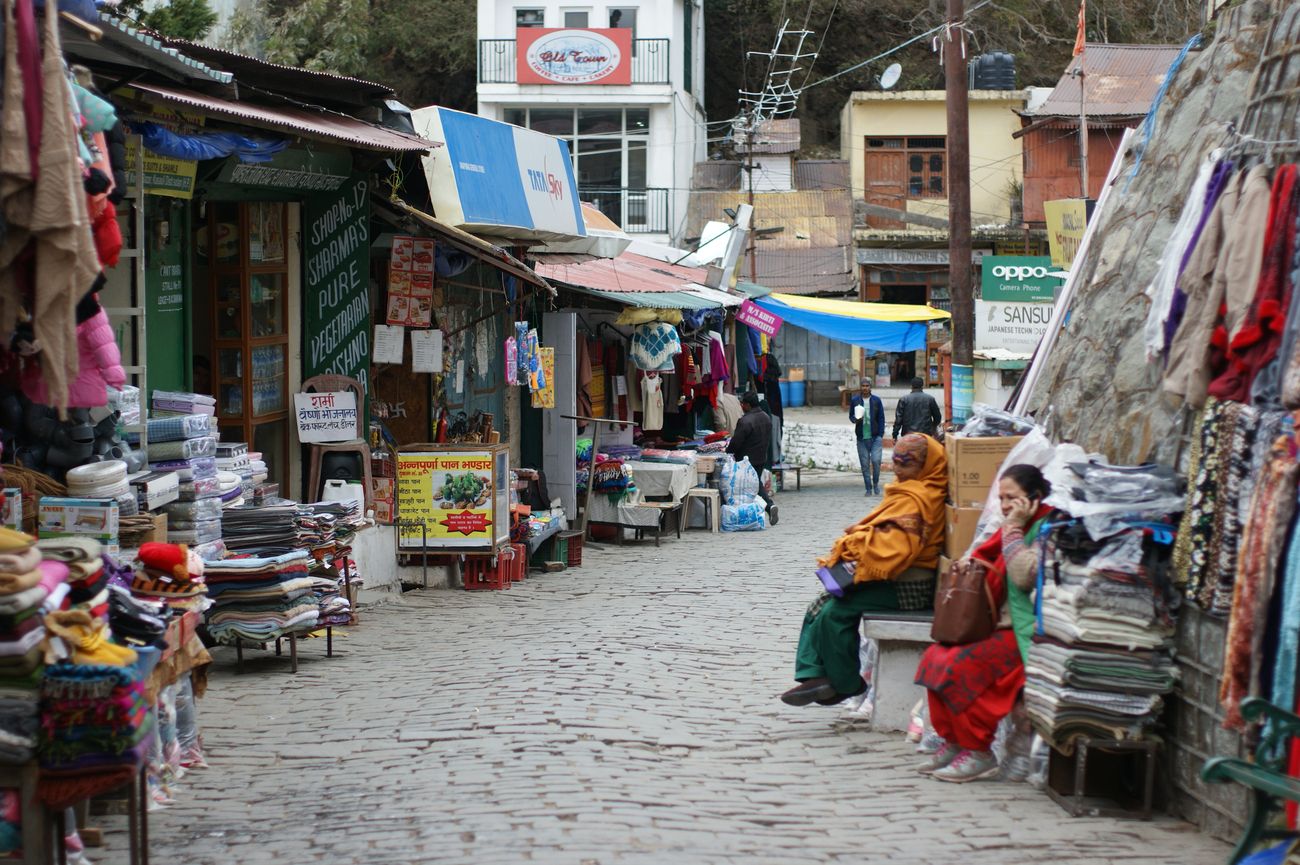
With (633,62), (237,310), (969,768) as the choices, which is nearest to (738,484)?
(237,310)

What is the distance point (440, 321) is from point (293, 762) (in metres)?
7.70

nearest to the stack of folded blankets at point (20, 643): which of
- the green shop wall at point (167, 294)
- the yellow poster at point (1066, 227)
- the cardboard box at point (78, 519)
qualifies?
the cardboard box at point (78, 519)

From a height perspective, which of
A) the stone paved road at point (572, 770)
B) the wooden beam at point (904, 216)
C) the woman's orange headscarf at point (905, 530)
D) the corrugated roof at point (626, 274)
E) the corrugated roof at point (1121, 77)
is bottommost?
the stone paved road at point (572, 770)

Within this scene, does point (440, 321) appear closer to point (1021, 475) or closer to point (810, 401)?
point (1021, 475)

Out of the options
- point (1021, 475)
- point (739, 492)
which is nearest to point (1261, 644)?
point (1021, 475)

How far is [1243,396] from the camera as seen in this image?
645 cm

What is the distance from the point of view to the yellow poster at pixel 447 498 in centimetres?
1381

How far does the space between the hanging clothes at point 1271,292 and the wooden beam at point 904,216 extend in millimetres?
36866

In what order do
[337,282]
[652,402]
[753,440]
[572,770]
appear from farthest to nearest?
[652,402]
[753,440]
[337,282]
[572,770]

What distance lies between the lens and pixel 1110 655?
266 inches

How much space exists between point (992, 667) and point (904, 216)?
36.6 m

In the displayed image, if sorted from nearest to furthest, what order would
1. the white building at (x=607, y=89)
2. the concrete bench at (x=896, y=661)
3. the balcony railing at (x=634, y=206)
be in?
the concrete bench at (x=896, y=661), the white building at (x=607, y=89), the balcony railing at (x=634, y=206)

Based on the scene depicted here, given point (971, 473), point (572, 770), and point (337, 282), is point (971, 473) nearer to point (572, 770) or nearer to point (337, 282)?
point (572, 770)

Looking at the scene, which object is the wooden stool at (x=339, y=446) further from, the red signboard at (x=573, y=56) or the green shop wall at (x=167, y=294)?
the red signboard at (x=573, y=56)
